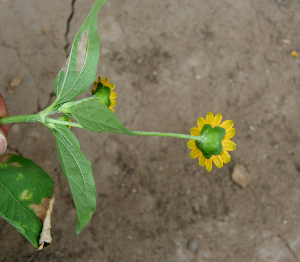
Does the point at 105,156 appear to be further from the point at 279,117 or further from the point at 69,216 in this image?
the point at 279,117

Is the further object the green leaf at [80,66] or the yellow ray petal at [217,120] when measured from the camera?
the yellow ray petal at [217,120]

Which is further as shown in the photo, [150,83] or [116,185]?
[150,83]

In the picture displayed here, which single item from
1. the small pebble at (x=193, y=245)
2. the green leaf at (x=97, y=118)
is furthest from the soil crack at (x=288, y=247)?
the green leaf at (x=97, y=118)

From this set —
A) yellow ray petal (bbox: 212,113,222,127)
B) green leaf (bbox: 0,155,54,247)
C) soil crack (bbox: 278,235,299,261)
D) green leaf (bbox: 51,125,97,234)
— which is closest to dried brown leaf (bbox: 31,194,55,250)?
green leaf (bbox: 0,155,54,247)

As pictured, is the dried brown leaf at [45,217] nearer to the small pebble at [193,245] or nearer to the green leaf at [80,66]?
the green leaf at [80,66]

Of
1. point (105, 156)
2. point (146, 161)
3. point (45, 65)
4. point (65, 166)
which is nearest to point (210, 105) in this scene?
point (146, 161)

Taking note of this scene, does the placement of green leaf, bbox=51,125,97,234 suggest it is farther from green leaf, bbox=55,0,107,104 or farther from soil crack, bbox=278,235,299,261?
soil crack, bbox=278,235,299,261

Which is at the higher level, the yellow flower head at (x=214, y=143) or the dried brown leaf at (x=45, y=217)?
the yellow flower head at (x=214, y=143)
